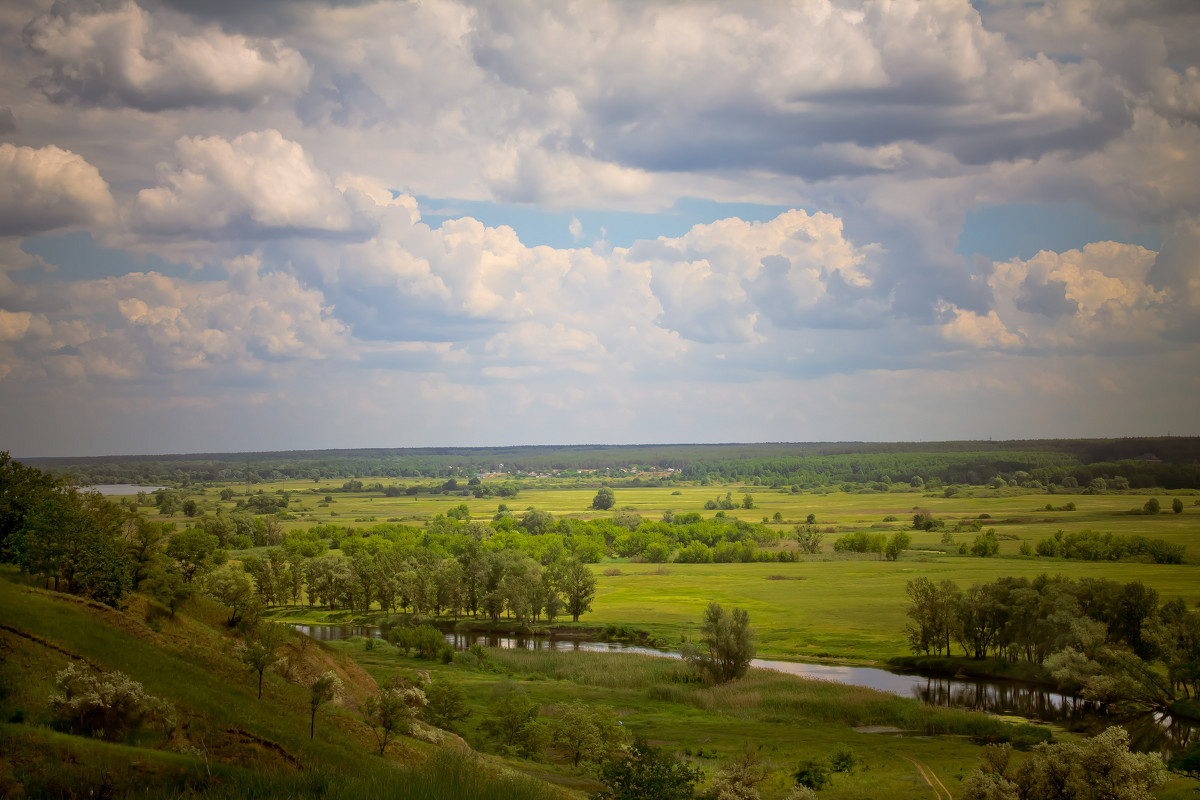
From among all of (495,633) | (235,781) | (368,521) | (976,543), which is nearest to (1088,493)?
(976,543)

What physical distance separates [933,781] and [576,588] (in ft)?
212

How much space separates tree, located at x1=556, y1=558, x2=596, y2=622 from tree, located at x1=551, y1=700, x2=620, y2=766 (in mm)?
56647

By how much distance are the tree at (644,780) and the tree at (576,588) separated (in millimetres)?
72363

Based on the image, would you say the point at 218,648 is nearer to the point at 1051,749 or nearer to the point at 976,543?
the point at 1051,749

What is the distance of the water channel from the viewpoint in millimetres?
55344

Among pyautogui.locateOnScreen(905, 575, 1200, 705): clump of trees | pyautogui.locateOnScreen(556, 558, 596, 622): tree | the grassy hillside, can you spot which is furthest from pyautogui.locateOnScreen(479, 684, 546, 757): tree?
pyautogui.locateOnScreen(556, 558, 596, 622): tree

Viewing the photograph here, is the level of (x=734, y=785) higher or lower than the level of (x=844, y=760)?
higher

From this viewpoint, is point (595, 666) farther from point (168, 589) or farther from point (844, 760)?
point (168, 589)

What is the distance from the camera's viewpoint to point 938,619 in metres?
79.3

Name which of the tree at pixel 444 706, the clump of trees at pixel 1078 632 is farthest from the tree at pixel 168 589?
the clump of trees at pixel 1078 632

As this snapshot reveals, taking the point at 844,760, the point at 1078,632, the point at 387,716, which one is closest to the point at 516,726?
the point at 387,716

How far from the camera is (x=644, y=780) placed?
94.9ft

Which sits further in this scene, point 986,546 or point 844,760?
point 986,546

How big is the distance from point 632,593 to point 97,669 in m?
96.8
